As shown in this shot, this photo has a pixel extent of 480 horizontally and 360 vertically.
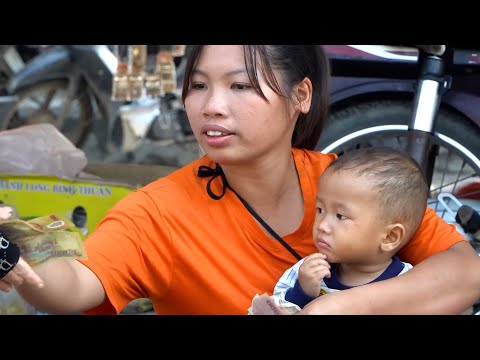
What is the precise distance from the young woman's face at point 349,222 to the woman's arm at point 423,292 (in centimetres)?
10

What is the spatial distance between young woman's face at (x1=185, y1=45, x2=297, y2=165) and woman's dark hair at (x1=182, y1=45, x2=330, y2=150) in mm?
19

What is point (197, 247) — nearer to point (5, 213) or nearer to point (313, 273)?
point (313, 273)

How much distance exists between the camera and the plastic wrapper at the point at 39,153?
104 inches

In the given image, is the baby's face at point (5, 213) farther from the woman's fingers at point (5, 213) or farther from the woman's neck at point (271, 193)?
the woman's neck at point (271, 193)

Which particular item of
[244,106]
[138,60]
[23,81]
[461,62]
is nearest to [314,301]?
[244,106]

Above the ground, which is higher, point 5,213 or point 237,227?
point 5,213

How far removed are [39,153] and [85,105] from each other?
336 mm

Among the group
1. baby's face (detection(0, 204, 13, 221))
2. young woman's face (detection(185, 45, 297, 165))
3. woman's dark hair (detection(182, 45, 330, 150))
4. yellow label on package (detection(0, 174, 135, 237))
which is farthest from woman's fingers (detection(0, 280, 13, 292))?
yellow label on package (detection(0, 174, 135, 237))

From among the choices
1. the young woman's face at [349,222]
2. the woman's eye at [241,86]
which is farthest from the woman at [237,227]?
the young woman's face at [349,222]

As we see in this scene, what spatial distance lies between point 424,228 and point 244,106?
1.99 feet

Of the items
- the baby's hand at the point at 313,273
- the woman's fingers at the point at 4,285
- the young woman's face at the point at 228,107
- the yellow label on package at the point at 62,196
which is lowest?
the yellow label on package at the point at 62,196

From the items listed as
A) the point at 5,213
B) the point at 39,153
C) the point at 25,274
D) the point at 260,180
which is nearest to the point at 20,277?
the point at 25,274

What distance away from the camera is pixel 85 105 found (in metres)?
2.88

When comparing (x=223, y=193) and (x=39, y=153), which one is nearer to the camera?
(x=223, y=193)
